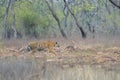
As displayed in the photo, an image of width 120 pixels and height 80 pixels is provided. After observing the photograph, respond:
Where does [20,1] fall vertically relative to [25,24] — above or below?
above

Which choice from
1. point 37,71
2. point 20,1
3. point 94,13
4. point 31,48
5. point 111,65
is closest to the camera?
point 37,71

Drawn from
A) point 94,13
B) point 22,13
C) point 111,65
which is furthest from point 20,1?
point 111,65

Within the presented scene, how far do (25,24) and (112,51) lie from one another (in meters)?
24.4

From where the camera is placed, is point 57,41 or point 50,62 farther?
point 57,41

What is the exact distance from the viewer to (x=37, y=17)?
38.8m

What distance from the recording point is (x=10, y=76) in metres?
8.20

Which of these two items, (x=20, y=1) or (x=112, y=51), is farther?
(x=20, y=1)

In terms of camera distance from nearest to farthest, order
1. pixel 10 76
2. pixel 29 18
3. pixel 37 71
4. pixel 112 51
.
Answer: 1. pixel 10 76
2. pixel 37 71
3. pixel 112 51
4. pixel 29 18

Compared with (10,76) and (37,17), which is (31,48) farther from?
(37,17)

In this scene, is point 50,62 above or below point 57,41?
above

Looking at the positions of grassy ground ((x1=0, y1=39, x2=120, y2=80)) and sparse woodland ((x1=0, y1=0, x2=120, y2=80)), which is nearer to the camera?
grassy ground ((x1=0, y1=39, x2=120, y2=80))

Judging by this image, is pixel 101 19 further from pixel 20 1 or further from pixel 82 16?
pixel 20 1

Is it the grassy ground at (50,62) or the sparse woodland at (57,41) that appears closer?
the grassy ground at (50,62)

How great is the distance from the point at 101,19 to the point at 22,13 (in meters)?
18.6
